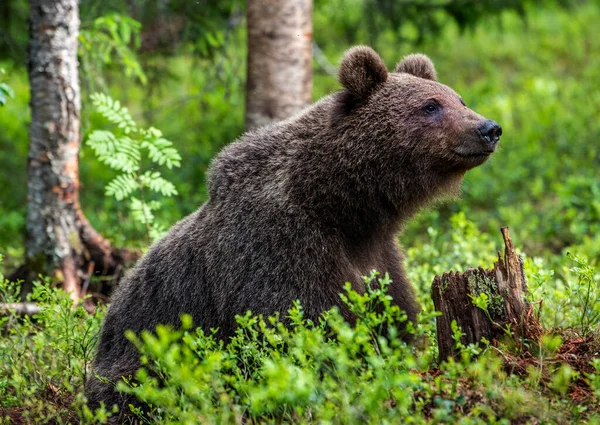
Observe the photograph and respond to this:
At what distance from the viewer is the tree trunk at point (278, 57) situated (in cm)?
729

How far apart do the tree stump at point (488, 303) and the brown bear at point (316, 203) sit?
0.66m

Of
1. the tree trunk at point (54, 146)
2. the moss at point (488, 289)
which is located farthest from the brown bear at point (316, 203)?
the tree trunk at point (54, 146)

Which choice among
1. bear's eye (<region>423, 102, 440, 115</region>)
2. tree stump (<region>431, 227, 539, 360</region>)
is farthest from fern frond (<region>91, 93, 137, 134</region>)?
tree stump (<region>431, 227, 539, 360</region>)

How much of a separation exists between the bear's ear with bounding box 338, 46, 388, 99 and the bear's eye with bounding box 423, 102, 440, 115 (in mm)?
385

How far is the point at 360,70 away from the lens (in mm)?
5027

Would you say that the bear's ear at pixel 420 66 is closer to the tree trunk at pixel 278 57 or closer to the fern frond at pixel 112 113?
the tree trunk at pixel 278 57

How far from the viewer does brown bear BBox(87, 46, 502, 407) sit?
4.68 metres

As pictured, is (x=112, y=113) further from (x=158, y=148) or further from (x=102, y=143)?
(x=158, y=148)

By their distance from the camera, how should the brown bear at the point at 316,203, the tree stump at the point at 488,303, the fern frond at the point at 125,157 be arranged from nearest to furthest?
the tree stump at the point at 488,303, the brown bear at the point at 316,203, the fern frond at the point at 125,157

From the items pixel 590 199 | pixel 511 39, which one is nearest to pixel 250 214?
pixel 590 199

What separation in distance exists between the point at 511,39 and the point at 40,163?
43.0ft

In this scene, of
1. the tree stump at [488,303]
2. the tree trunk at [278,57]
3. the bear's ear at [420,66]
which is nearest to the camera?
the tree stump at [488,303]

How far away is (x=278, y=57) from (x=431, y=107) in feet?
8.76

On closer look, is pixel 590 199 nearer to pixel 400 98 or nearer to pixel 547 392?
pixel 400 98
